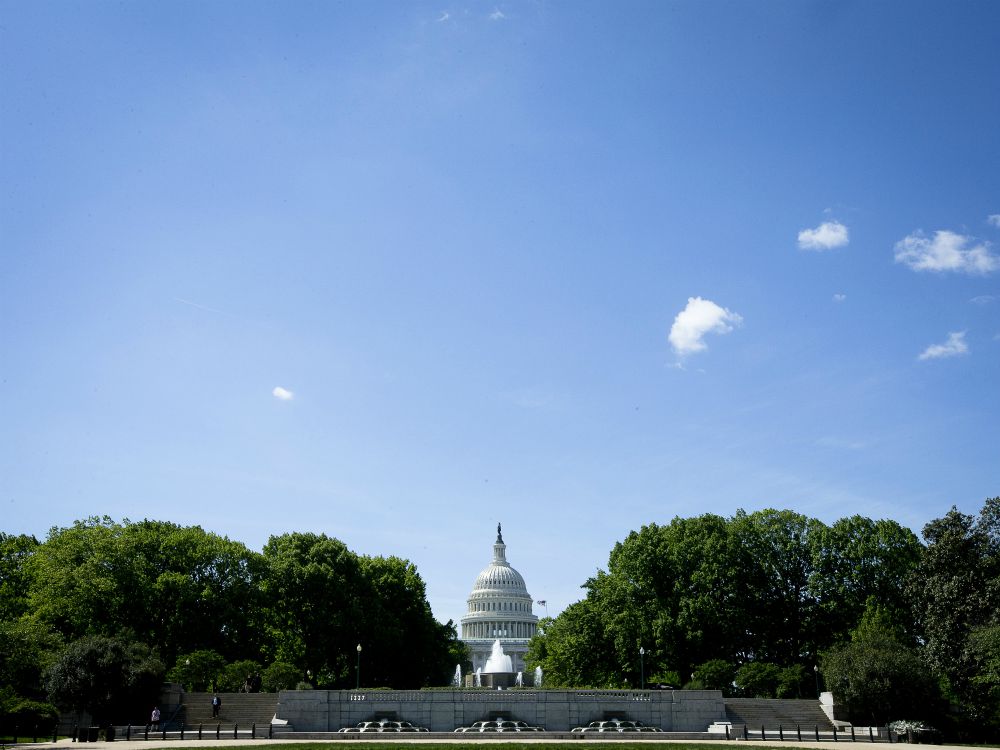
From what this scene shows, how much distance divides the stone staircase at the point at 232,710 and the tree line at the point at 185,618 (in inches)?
81.6

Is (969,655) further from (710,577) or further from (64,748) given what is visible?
(64,748)

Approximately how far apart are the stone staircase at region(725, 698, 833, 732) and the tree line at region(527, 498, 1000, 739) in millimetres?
2626

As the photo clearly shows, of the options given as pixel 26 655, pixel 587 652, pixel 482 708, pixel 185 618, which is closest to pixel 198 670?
pixel 185 618

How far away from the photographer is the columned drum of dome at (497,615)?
16700 centimetres

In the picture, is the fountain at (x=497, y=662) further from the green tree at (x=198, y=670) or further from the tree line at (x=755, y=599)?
the green tree at (x=198, y=670)

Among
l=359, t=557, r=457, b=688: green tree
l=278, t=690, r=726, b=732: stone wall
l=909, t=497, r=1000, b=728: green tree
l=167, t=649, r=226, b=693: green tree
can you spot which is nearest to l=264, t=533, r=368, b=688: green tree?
l=359, t=557, r=457, b=688: green tree

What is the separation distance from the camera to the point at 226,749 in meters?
30.3

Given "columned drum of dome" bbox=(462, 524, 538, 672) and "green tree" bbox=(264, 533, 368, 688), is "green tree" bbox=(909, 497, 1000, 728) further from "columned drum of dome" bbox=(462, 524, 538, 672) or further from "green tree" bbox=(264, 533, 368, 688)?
"columned drum of dome" bbox=(462, 524, 538, 672)

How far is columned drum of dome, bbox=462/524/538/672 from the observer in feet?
548

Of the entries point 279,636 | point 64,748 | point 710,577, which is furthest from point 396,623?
point 64,748

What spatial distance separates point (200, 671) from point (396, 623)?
20483mm

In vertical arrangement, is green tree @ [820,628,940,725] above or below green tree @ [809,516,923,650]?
below

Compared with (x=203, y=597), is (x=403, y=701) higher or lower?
lower

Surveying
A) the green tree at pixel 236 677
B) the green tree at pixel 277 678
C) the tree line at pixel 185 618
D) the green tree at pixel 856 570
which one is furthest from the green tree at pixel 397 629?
the green tree at pixel 856 570
